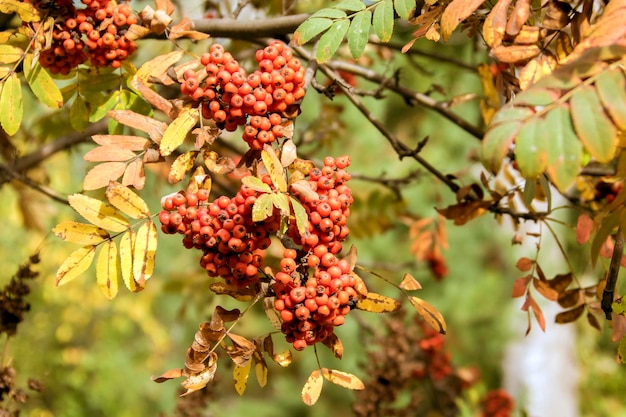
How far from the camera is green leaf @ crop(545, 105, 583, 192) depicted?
0.53 metres

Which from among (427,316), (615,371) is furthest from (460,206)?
(615,371)

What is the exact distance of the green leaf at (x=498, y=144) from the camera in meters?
0.56

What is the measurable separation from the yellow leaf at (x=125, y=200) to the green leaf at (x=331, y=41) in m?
0.29

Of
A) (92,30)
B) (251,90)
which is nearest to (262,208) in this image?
(251,90)

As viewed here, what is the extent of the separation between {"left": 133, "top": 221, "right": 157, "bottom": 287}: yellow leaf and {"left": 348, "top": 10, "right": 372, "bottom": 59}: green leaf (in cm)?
34

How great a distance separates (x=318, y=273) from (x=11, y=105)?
49cm

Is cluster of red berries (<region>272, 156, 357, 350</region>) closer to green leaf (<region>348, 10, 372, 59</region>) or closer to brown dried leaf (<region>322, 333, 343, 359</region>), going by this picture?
brown dried leaf (<region>322, 333, 343, 359</region>)

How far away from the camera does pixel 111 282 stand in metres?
0.79

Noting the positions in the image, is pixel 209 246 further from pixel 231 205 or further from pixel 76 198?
pixel 76 198

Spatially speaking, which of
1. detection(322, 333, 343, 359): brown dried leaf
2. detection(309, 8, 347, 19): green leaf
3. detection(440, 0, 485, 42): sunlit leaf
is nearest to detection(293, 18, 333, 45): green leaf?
detection(309, 8, 347, 19): green leaf

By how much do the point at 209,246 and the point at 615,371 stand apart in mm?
5948

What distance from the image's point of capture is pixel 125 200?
781 millimetres

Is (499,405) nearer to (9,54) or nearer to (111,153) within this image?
(111,153)

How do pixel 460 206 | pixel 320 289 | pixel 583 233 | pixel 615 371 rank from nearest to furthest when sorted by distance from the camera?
pixel 320 289
pixel 583 233
pixel 460 206
pixel 615 371
